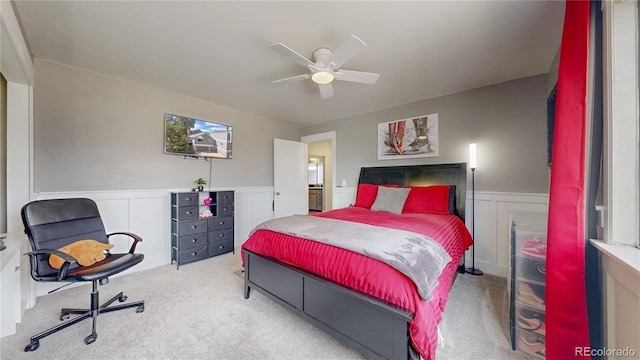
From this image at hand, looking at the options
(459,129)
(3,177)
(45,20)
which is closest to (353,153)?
(459,129)

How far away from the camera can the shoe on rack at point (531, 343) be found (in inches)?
59.1

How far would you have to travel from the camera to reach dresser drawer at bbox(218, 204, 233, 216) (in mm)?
3521

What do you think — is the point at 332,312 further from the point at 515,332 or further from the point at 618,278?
the point at 618,278

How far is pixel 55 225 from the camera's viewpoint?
1.91 meters

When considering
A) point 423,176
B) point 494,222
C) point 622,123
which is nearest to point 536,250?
point 622,123

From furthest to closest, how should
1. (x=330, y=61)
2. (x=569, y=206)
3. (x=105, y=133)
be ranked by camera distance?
(x=105, y=133)
(x=330, y=61)
(x=569, y=206)

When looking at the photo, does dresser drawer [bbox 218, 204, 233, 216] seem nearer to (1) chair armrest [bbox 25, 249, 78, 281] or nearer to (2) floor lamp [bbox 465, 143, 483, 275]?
(1) chair armrest [bbox 25, 249, 78, 281]

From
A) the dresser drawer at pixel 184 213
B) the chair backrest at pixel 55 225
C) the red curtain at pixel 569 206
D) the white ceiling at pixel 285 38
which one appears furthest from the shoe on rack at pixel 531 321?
the dresser drawer at pixel 184 213

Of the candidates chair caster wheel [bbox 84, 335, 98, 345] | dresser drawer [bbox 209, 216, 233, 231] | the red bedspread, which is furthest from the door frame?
chair caster wheel [bbox 84, 335, 98, 345]

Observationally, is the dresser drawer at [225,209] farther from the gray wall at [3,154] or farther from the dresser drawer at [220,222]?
the gray wall at [3,154]

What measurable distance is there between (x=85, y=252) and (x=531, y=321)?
11.2 feet

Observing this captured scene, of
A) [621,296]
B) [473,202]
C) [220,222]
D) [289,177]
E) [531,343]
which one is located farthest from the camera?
[289,177]

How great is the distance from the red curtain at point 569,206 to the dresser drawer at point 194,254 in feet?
11.8

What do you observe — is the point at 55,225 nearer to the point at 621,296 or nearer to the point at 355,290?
the point at 355,290
